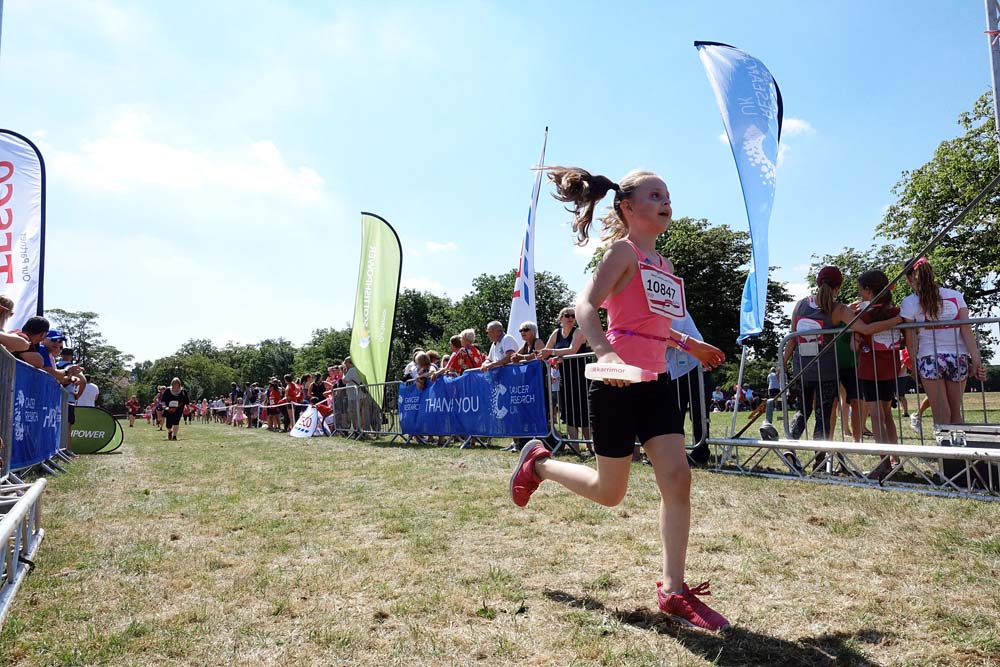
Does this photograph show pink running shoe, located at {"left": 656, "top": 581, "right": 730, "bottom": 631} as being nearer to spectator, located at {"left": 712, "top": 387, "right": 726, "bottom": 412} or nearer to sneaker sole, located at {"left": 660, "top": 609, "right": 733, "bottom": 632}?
sneaker sole, located at {"left": 660, "top": 609, "right": 733, "bottom": 632}

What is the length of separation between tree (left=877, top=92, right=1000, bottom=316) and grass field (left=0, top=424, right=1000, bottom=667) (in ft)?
81.3

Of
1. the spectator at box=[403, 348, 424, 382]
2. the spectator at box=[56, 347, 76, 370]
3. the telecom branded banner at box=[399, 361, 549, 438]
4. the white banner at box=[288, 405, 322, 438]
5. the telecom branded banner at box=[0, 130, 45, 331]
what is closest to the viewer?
the telecom branded banner at box=[399, 361, 549, 438]

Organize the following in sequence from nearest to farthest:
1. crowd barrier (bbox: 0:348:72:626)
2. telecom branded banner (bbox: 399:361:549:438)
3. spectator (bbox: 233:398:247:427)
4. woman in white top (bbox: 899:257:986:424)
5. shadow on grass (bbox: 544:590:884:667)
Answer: shadow on grass (bbox: 544:590:884:667) < crowd barrier (bbox: 0:348:72:626) < woman in white top (bbox: 899:257:986:424) < telecom branded banner (bbox: 399:361:549:438) < spectator (bbox: 233:398:247:427)

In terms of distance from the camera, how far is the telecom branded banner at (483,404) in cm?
959

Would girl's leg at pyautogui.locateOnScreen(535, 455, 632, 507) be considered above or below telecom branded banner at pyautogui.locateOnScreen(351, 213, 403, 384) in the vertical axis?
below

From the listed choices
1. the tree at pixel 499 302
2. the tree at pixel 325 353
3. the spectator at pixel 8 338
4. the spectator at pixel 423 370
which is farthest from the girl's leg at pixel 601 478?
the tree at pixel 325 353

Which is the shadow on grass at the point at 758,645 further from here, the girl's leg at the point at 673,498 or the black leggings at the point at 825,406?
the black leggings at the point at 825,406

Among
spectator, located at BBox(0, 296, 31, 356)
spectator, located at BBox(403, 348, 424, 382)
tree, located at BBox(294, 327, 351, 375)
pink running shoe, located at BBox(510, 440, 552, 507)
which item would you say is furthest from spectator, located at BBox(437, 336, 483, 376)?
tree, located at BBox(294, 327, 351, 375)

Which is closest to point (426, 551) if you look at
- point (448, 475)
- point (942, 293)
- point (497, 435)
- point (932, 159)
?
point (448, 475)

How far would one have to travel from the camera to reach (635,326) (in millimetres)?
2857

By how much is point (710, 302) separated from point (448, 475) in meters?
41.6

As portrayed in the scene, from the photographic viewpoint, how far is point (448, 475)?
7.04m

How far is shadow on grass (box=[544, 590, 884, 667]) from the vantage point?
88.6 inches

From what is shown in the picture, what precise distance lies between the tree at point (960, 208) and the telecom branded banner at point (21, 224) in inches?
1076
